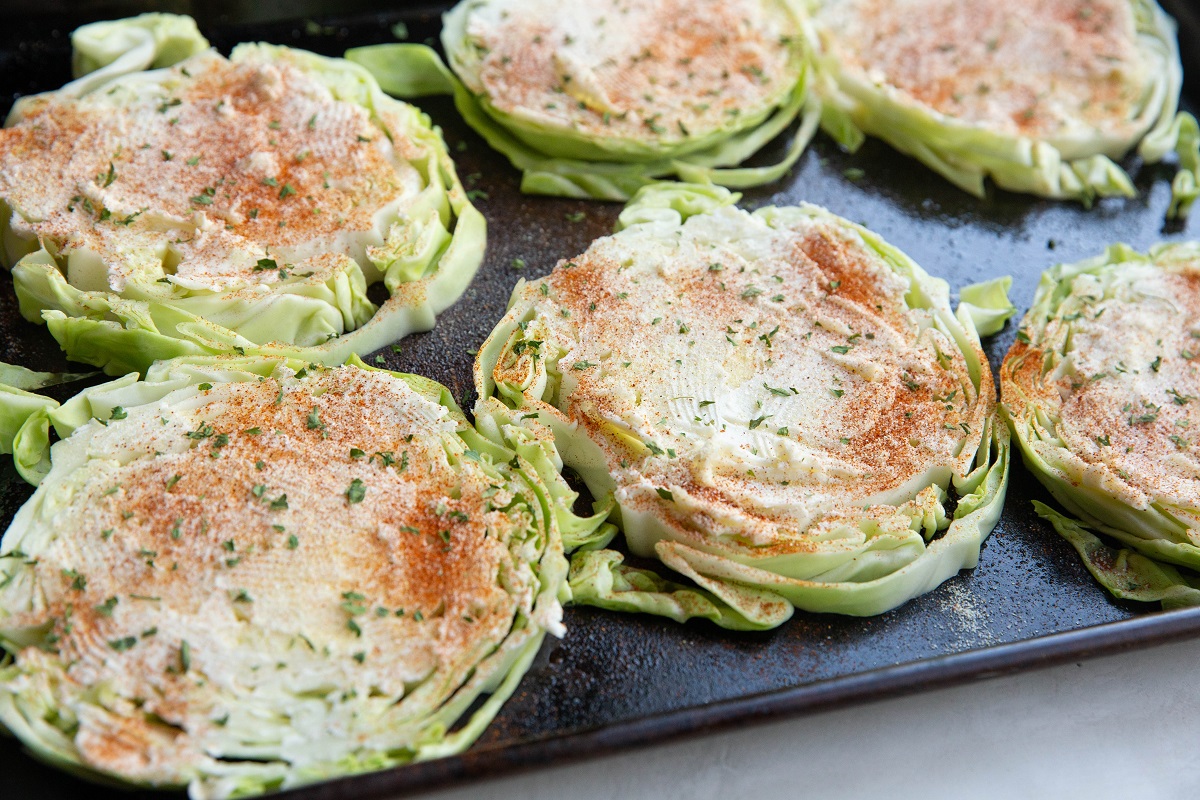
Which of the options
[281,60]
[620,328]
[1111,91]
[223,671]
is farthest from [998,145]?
[223,671]

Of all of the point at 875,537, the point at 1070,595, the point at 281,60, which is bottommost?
the point at 1070,595

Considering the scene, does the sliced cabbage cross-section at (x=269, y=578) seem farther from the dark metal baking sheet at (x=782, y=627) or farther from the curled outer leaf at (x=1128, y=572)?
the curled outer leaf at (x=1128, y=572)

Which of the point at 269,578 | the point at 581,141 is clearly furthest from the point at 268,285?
the point at 581,141

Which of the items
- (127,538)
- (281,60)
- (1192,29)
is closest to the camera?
(127,538)

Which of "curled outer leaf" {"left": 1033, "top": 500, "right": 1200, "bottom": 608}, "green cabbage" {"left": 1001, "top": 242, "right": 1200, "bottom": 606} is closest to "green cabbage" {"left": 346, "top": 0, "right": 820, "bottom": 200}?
"green cabbage" {"left": 1001, "top": 242, "right": 1200, "bottom": 606}

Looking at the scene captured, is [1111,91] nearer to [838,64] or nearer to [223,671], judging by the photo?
[838,64]

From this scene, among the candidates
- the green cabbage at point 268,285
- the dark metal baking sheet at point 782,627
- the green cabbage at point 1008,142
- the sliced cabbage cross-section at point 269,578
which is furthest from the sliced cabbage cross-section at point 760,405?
the green cabbage at point 1008,142

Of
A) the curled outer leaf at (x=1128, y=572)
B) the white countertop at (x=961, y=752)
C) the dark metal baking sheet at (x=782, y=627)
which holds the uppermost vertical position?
the dark metal baking sheet at (x=782, y=627)

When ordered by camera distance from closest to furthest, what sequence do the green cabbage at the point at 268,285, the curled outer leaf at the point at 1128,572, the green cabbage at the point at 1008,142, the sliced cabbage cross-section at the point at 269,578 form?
the sliced cabbage cross-section at the point at 269,578
the curled outer leaf at the point at 1128,572
the green cabbage at the point at 268,285
the green cabbage at the point at 1008,142
